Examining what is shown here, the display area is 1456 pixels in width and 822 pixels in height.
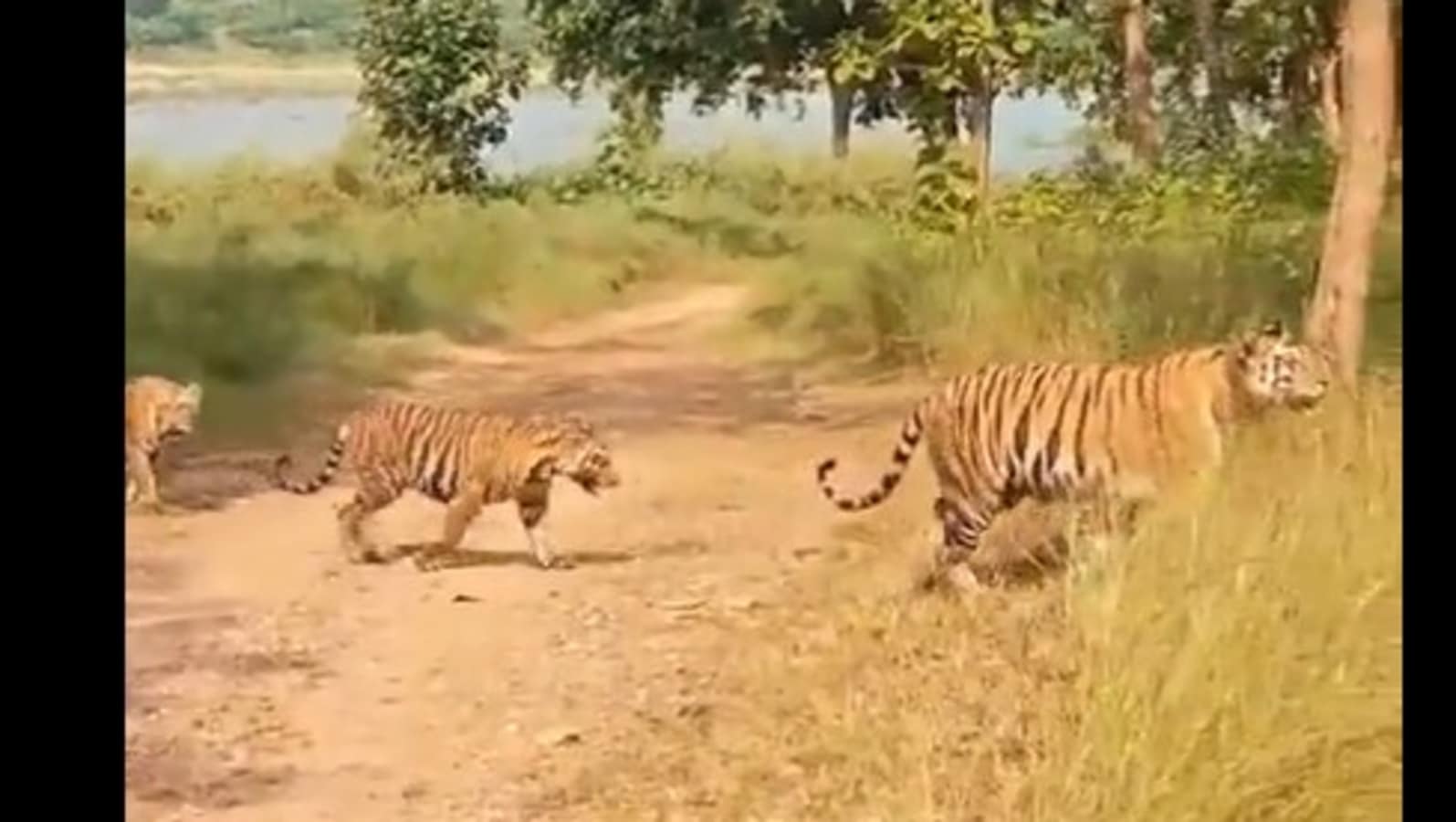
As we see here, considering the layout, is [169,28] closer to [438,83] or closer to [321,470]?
[438,83]

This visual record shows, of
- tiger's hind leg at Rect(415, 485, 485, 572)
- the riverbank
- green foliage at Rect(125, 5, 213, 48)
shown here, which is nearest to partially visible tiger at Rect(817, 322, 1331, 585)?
tiger's hind leg at Rect(415, 485, 485, 572)

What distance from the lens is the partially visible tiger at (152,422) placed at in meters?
1.65

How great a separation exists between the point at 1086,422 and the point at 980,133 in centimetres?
22

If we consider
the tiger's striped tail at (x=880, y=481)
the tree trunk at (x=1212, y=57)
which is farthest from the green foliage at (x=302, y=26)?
the tree trunk at (x=1212, y=57)

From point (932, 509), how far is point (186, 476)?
527mm

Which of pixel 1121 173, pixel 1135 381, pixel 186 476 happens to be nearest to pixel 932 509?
pixel 1135 381

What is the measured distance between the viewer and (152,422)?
1.65 meters

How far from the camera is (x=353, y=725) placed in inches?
65.7

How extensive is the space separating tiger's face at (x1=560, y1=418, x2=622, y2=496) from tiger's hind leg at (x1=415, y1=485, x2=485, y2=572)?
66 mm

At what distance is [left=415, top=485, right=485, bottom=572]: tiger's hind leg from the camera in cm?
170

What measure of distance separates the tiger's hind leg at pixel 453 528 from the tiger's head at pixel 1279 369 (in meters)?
0.55

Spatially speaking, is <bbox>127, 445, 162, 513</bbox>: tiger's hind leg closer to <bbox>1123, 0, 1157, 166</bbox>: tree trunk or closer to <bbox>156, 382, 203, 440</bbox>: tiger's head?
<bbox>156, 382, 203, 440</bbox>: tiger's head

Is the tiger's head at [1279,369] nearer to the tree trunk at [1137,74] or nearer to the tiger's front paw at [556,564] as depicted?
the tree trunk at [1137,74]
